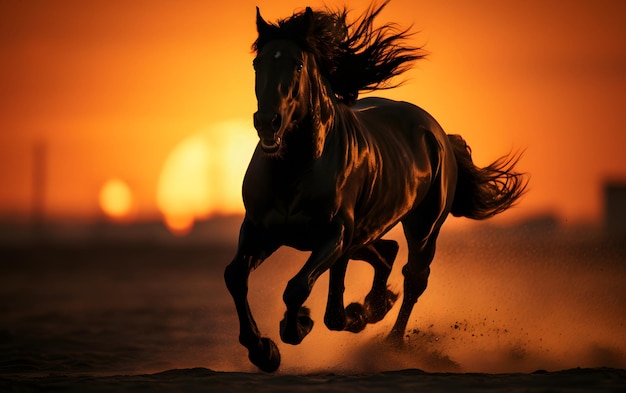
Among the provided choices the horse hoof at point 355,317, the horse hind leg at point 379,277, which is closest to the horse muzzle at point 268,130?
the horse hoof at point 355,317

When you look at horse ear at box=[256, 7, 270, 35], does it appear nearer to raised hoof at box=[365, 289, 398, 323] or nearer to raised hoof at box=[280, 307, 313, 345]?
raised hoof at box=[280, 307, 313, 345]

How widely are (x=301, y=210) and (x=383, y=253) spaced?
1.94 meters

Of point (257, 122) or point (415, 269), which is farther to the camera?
point (415, 269)

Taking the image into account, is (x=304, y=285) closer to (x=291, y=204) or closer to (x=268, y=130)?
(x=291, y=204)

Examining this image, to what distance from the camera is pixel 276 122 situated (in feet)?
22.0

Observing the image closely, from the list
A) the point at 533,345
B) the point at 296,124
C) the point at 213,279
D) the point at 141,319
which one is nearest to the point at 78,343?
the point at 141,319

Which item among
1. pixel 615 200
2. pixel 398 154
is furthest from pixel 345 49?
pixel 615 200

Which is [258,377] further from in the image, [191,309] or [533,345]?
[191,309]

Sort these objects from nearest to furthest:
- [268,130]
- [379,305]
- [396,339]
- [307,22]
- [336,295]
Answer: [268,130], [307,22], [336,295], [379,305], [396,339]

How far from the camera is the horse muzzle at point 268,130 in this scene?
666cm

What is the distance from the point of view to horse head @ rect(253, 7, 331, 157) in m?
6.70

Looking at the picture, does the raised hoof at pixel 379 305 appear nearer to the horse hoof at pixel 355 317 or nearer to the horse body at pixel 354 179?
the horse hoof at pixel 355 317

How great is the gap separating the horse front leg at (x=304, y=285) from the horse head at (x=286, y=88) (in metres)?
0.52

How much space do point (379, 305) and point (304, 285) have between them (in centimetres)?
196
